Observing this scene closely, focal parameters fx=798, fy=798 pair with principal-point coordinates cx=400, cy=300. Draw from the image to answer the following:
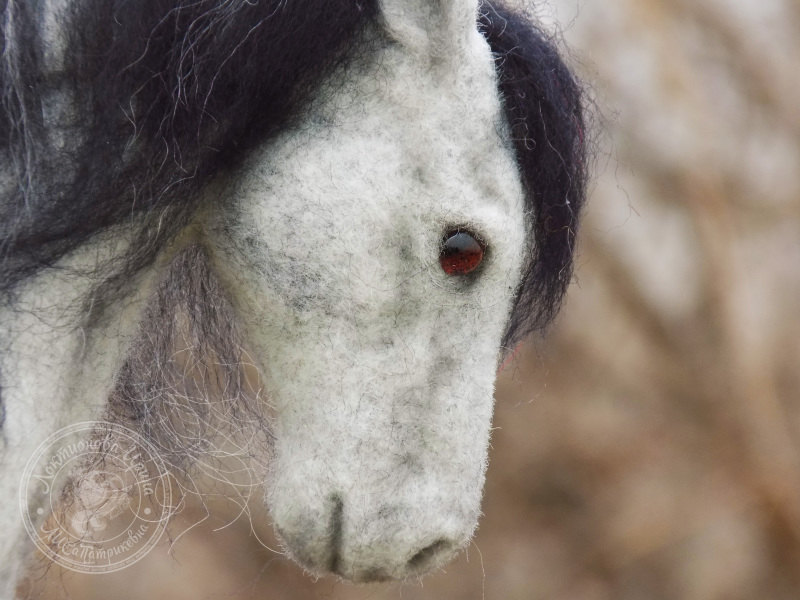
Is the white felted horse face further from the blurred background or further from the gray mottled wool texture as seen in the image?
the blurred background

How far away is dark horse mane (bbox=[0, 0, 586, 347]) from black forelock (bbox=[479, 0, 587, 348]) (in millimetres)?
98

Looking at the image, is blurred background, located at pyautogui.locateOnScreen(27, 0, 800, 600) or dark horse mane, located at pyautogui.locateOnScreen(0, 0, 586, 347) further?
blurred background, located at pyautogui.locateOnScreen(27, 0, 800, 600)

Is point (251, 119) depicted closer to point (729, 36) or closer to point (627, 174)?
point (627, 174)

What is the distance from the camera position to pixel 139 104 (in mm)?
436

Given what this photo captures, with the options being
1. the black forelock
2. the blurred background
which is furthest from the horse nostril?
the blurred background

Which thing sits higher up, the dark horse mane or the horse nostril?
the dark horse mane

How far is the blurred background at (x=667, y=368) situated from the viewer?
1771mm

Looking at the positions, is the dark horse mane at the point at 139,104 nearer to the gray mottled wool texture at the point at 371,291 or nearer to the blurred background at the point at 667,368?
the gray mottled wool texture at the point at 371,291

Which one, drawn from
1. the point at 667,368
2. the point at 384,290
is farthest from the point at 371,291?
the point at 667,368

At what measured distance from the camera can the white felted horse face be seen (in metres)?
0.45

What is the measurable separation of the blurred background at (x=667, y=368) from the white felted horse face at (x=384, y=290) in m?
1.28

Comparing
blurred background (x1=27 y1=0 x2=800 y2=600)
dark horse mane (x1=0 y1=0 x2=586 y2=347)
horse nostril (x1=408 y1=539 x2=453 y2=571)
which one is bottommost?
blurred background (x1=27 y1=0 x2=800 y2=600)

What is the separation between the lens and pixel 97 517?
616 millimetres

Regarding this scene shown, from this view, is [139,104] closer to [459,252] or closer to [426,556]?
[459,252]
